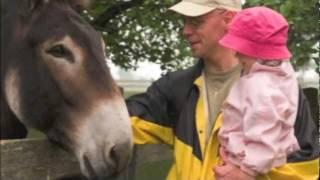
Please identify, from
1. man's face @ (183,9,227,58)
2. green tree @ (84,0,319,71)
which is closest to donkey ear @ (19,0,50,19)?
man's face @ (183,9,227,58)

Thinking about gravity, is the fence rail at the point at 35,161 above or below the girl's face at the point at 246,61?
below

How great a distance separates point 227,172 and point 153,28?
2.36 m

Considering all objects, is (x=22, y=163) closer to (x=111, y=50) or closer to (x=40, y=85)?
(x=40, y=85)

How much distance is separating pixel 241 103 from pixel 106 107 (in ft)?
1.69

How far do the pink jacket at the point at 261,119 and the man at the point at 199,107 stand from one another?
0.10 metres

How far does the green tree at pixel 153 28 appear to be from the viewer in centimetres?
360

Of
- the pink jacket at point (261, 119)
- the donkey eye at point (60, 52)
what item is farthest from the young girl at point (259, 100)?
the donkey eye at point (60, 52)

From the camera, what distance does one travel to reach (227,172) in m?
2.37

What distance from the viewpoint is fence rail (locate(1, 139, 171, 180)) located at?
90.5 inches

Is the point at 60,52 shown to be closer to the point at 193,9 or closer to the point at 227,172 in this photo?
the point at 193,9

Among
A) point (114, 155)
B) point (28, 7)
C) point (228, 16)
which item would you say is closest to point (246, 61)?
point (228, 16)

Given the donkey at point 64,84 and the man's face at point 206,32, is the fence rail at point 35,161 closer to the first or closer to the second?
the donkey at point 64,84

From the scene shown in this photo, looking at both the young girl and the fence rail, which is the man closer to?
the young girl

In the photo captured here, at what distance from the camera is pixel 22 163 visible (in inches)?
93.3
